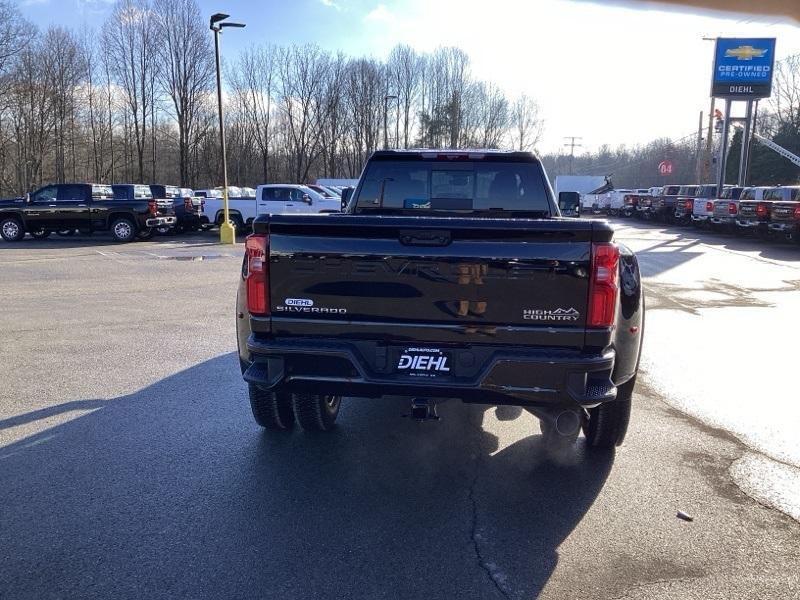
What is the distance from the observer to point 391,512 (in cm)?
345

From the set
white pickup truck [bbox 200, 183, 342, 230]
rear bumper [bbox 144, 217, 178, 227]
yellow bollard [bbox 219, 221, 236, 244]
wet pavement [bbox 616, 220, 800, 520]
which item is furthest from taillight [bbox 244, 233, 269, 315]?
white pickup truck [bbox 200, 183, 342, 230]

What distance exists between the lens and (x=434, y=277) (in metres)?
3.35

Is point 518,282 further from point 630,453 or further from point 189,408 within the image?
point 189,408

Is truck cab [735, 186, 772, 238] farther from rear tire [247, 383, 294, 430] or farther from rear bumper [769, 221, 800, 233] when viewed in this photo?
rear tire [247, 383, 294, 430]

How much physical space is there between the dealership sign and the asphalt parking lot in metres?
32.4

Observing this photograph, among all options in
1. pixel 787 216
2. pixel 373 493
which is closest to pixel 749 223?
pixel 787 216

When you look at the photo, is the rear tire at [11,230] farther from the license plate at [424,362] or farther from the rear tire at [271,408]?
the license plate at [424,362]

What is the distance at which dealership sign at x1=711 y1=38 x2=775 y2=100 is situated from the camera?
1309 inches

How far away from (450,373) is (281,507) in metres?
1.24

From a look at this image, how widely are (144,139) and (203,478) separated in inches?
2224

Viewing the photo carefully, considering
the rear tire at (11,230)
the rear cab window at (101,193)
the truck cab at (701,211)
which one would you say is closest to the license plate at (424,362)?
the rear cab window at (101,193)

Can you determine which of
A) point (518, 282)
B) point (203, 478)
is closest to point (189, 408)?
point (203, 478)

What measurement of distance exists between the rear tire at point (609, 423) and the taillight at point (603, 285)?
92cm

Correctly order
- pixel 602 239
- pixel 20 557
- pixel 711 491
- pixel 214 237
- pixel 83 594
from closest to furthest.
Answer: pixel 83 594, pixel 20 557, pixel 602 239, pixel 711 491, pixel 214 237
